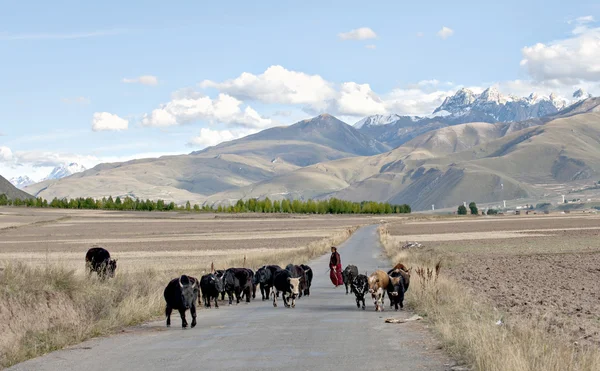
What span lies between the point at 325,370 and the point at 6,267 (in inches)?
394

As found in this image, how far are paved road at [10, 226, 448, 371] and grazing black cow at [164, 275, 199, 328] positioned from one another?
44 centimetres

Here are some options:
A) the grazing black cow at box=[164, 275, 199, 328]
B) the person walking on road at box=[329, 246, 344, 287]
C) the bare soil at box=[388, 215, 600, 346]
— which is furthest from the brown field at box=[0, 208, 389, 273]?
the bare soil at box=[388, 215, 600, 346]

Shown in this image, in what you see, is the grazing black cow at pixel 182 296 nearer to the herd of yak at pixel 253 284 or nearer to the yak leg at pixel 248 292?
the herd of yak at pixel 253 284

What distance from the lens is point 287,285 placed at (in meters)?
24.3

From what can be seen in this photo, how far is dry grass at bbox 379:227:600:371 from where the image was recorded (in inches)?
437

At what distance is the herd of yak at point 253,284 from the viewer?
62.2 ft

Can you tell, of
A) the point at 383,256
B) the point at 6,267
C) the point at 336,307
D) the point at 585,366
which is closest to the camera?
the point at 585,366

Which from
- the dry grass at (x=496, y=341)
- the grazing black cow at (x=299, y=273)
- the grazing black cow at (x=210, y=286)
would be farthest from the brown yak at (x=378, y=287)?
the grazing black cow at (x=210, y=286)

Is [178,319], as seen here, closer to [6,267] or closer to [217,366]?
[6,267]

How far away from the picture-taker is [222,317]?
21.3 meters

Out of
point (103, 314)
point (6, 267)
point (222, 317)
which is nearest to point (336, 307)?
point (222, 317)

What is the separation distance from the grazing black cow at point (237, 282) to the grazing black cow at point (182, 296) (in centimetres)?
594

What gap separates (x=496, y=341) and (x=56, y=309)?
411 inches

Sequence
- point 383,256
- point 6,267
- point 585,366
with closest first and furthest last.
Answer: point 585,366 < point 6,267 < point 383,256
